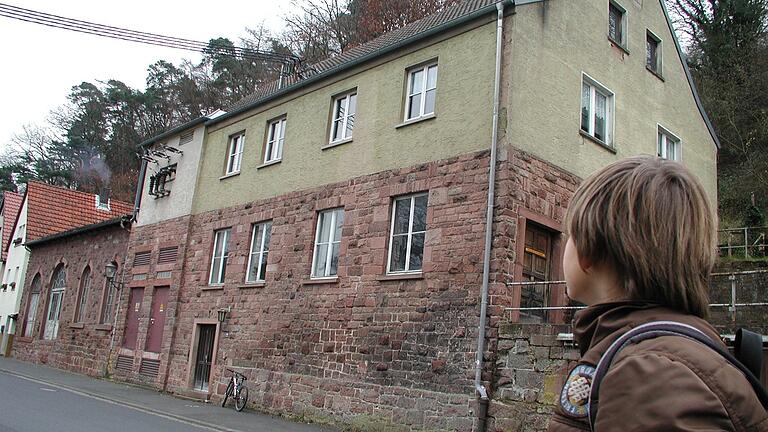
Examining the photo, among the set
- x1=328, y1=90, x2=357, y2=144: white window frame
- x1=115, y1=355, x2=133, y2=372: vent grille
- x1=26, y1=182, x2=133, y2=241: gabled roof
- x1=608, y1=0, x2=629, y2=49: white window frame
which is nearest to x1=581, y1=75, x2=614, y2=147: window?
x1=608, y1=0, x2=629, y2=49: white window frame

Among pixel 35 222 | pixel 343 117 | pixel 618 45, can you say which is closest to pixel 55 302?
pixel 35 222

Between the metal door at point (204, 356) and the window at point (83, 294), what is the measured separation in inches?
401

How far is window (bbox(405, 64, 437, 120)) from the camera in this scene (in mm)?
14016

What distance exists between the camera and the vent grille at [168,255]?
20752 mm

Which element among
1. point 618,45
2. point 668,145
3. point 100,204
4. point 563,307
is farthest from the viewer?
point 100,204

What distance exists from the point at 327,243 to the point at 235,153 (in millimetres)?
5807

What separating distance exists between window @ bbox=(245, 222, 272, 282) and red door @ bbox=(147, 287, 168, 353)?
4.13 meters

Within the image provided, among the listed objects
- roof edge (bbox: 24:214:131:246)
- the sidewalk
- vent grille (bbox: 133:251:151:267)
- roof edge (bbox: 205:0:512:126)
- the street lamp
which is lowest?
the sidewalk

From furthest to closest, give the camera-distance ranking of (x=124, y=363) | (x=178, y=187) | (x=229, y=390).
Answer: (x=178, y=187) < (x=124, y=363) < (x=229, y=390)

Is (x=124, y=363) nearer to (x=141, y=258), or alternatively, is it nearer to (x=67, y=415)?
(x=141, y=258)

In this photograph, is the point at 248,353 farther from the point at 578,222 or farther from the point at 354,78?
the point at 578,222

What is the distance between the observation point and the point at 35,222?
113 feet

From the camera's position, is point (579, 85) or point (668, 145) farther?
point (668, 145)

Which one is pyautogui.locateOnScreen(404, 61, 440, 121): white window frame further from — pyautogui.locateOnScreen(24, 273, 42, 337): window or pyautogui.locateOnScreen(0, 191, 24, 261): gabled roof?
pyautogui.locateOnScreen(0, 191, 24, 261): gabled roof
